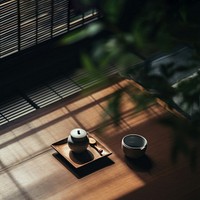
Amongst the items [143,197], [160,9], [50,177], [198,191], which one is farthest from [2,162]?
[160,9]

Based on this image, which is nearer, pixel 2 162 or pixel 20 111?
pixel 2 162

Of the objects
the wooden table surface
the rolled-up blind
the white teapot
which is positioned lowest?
the wooden table surface

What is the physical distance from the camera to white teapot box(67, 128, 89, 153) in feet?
14.6

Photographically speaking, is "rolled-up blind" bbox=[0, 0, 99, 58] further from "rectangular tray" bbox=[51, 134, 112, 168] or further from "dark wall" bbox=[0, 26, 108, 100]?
"rectangular tray" bbox=[51, 134, 112, 168]

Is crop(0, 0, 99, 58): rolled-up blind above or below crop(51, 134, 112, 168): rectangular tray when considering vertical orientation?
above

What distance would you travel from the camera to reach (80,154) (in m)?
4.58

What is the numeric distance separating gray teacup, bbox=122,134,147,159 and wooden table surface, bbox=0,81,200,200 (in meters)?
0.06

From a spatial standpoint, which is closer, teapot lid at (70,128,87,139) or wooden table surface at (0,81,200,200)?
wooden table surface at (0,81,200,200)

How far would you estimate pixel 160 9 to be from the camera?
167 cm

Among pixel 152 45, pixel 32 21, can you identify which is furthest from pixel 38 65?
pixel 152 45

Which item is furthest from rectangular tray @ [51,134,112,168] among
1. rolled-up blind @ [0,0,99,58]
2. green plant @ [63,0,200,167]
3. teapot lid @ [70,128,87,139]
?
green plant @ [63,0,200,167]

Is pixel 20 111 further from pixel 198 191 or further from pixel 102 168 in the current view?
pixel 198 191

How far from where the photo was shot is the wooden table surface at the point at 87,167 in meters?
4.32

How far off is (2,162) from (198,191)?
1.40 metres
